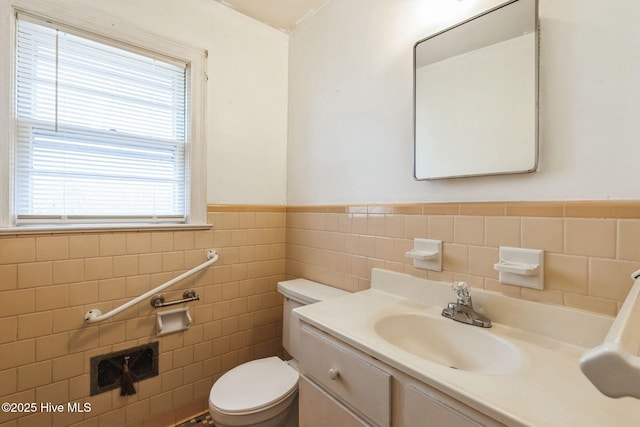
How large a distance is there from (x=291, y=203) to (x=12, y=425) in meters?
1.67

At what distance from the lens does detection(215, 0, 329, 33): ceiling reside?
5.67 feet

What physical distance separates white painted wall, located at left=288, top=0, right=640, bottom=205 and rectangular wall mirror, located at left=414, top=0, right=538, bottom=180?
0.14 feet

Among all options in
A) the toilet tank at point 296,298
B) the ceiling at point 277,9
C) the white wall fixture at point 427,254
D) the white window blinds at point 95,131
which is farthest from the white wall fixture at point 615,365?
the ceiling at point 277,9

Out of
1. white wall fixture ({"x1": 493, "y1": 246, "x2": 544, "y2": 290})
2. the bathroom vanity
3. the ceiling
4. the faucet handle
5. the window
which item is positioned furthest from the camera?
the ceiling

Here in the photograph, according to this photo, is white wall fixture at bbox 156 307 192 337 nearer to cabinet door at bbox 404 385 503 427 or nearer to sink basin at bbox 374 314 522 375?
sink basin at bbox 374 314 522 375

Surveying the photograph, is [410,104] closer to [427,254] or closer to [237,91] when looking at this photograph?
[427,254]

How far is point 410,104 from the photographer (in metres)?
1.29

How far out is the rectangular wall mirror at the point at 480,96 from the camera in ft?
3.08

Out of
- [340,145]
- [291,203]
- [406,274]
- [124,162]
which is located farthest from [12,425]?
[340,145]

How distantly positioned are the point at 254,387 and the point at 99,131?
4.84 feet

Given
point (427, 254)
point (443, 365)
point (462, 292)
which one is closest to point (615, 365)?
point (443, 365)

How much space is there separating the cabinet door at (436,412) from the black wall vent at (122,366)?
4.62 ft

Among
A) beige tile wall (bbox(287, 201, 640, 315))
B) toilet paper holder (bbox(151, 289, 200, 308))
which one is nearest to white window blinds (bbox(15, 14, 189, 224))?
toilet paper holder (bbox(151, 289, 200, 308))

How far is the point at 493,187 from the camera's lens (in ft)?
3.38
